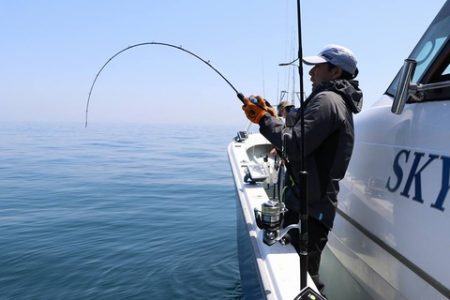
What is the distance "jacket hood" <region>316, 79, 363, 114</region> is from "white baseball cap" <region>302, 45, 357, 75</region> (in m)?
0.12

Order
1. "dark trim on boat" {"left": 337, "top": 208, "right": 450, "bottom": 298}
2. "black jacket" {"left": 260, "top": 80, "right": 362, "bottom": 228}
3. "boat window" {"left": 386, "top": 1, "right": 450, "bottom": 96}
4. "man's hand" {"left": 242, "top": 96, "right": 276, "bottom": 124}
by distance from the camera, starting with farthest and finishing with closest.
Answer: "man's hand" {"left": 242, "top": 96, "right": 276, "bottom": 124}
"black jacket" {"left": 260, "top": 80, "right": 362, "bottom": 228}
"boat window" {"left": 386, "top": 1, "right": 450, "bottom": 96}
"dark trim on boat" {"left": 337, "top": 208, "right": 450, "bottom": 298}

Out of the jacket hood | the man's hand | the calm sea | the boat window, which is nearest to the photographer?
the boat window

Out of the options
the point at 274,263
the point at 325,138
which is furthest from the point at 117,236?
the point at 325,138

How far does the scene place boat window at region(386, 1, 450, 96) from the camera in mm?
1905

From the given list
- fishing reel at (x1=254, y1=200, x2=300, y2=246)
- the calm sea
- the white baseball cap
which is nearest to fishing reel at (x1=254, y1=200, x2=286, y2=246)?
fishing reel at (x1=254, y1=200, x2=300, y2=246)

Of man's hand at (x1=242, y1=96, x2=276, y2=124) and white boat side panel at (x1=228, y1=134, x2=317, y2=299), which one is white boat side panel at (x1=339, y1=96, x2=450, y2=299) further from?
man's hand at (x1=242, y1=96, x2=276, y2=124)

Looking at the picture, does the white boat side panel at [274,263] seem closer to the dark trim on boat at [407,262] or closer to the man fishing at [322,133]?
the man fishing at [322,133]

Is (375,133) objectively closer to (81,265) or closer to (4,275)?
(81,265)

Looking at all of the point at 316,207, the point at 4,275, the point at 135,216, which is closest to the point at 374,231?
the point at 316,207

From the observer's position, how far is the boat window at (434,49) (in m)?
1.91

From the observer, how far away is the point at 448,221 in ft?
5.06

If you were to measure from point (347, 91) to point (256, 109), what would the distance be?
54 cm

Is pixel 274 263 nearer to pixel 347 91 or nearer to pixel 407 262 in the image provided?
pixel 407 262

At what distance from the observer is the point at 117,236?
20.6 ft
